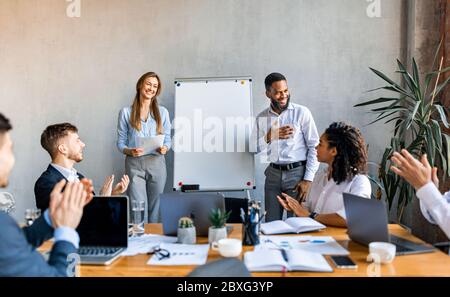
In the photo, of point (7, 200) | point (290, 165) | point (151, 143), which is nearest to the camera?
point (290, 165)

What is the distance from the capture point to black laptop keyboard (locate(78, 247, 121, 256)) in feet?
4.70

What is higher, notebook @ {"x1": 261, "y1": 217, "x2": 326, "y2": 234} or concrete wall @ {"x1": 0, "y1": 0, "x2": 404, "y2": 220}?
concrete wall @ {"x1": 0, "y1": 0, "x2": 404, "y2": 220}

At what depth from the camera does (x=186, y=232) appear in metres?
1.64

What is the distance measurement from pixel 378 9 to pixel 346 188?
2311 millimetres

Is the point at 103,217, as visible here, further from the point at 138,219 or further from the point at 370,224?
the point at 370,224

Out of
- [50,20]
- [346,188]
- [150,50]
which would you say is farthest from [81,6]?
[346,188]

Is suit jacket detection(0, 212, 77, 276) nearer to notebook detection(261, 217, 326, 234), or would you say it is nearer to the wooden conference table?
the wooden conference table

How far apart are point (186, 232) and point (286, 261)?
0.47m

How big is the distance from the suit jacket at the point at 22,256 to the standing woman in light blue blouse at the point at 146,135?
2.34m

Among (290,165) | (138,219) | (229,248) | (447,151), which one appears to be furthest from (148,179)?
(447,151)

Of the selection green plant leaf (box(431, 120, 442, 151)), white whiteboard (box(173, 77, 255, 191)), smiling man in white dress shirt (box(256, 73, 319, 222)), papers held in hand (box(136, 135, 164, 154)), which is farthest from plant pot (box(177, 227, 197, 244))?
green plant leaf (box(431, 120, 442, 151))

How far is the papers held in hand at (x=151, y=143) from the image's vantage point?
333 centimetres

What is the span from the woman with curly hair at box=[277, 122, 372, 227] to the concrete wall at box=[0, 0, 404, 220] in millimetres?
1639

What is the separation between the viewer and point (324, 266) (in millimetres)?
1297
